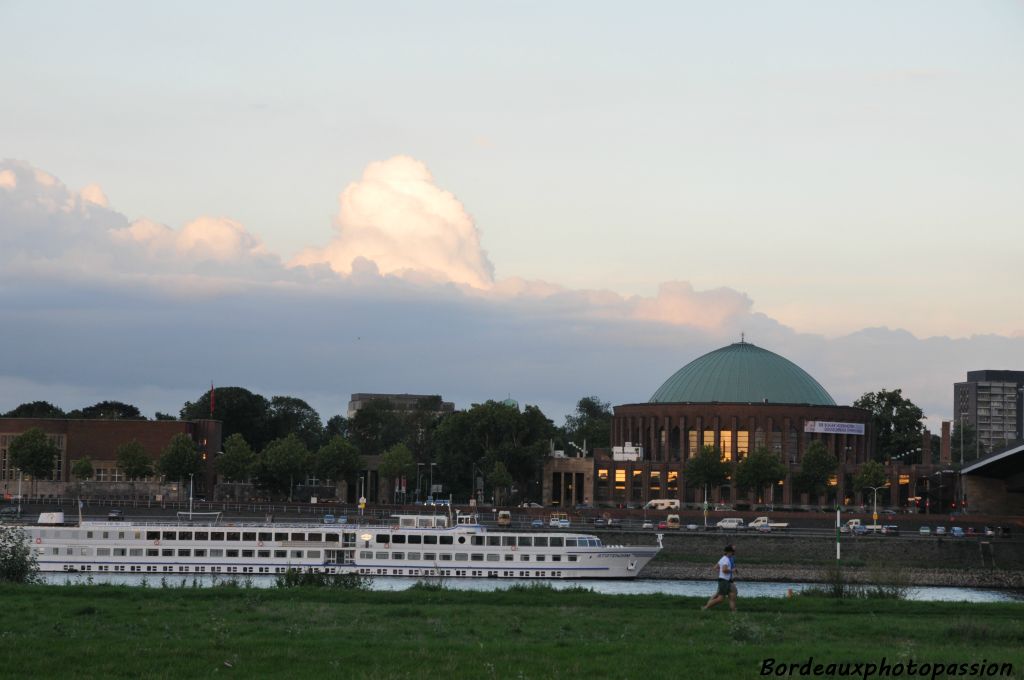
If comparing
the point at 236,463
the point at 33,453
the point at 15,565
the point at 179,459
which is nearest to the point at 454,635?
the point at 15,565

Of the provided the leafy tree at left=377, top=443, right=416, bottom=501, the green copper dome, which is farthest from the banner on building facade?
the leafy tree at left=377, top=443, right=416, bottom=501

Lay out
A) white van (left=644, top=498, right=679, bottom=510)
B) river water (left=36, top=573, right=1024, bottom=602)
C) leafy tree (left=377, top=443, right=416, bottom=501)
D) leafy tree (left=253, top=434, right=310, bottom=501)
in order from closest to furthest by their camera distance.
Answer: river water (left=36, top=573, right=1024, bottom=602)
leafy tree (left=253, top=434, right=310, bottom=501)
leafy tree (left=377, top=443, right=416, bottom=501)
white van (left=644, top=498, right=679, bottom=510)

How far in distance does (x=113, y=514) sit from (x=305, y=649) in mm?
107464

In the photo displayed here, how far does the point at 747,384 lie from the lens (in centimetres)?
19262

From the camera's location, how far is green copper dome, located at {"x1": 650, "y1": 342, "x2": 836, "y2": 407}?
191 m

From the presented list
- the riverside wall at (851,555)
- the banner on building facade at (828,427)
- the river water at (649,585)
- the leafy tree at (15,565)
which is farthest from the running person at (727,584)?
the banner on building facade at (828,427)

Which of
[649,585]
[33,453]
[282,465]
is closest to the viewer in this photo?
[649,585]

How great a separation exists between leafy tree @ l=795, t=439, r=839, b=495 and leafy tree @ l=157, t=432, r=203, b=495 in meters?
70.3

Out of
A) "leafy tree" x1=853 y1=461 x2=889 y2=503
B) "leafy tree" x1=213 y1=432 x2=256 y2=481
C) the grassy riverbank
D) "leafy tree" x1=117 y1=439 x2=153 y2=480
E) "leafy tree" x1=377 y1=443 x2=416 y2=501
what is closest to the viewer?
the grassy riverbank

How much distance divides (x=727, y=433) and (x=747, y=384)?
9611 mm

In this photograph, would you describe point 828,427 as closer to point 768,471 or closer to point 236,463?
point 768,471

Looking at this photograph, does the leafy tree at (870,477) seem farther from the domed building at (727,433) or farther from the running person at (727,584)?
the running person at (727,584)

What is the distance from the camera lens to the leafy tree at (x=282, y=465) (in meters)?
160

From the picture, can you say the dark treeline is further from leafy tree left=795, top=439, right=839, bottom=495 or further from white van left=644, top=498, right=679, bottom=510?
leafy tree left=795, top=439, right=839, bottom=495
